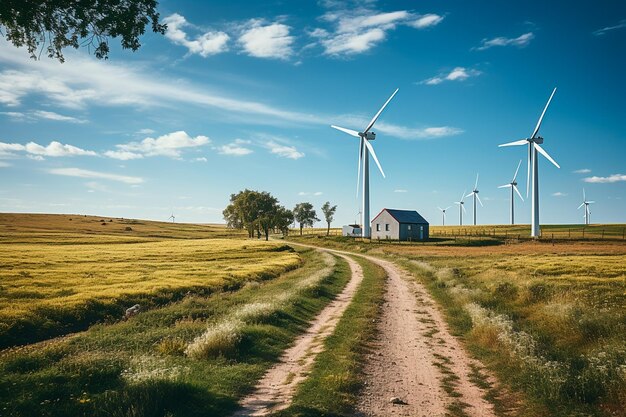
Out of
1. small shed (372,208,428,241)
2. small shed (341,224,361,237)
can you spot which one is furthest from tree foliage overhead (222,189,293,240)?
small shed (372,208,428,241)

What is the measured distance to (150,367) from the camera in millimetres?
12883

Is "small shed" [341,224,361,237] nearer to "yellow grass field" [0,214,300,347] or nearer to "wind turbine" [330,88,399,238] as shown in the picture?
"wind turbine" [330,88,399,238]

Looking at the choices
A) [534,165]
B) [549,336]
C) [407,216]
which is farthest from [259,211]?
[549,336]

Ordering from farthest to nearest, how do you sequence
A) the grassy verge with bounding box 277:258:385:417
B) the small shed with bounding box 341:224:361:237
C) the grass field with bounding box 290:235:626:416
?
the small shed with bounding box 341:224:361:237, the grass field with bounding box 290:235:626:416, the grassy verge with bounding box 277:258:385:417

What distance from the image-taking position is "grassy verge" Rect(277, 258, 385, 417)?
10430mm

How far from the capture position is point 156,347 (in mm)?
16234

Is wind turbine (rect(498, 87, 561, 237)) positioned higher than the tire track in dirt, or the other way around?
wind turbine (rect(498, 87, 561, 237))

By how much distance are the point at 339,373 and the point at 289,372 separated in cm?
180

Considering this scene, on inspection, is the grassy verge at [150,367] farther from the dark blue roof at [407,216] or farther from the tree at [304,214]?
the tree at [304,214]

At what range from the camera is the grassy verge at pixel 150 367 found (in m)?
10.3

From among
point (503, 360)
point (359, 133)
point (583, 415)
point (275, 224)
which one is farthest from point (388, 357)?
point (275, 224)

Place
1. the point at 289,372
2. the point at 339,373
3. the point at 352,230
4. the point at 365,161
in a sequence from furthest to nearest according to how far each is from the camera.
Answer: the point at 352,230, the point at 365,161, the point at 289,372, the point at 339,373

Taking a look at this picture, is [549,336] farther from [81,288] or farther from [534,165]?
[534,165]

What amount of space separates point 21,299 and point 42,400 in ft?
63.1
